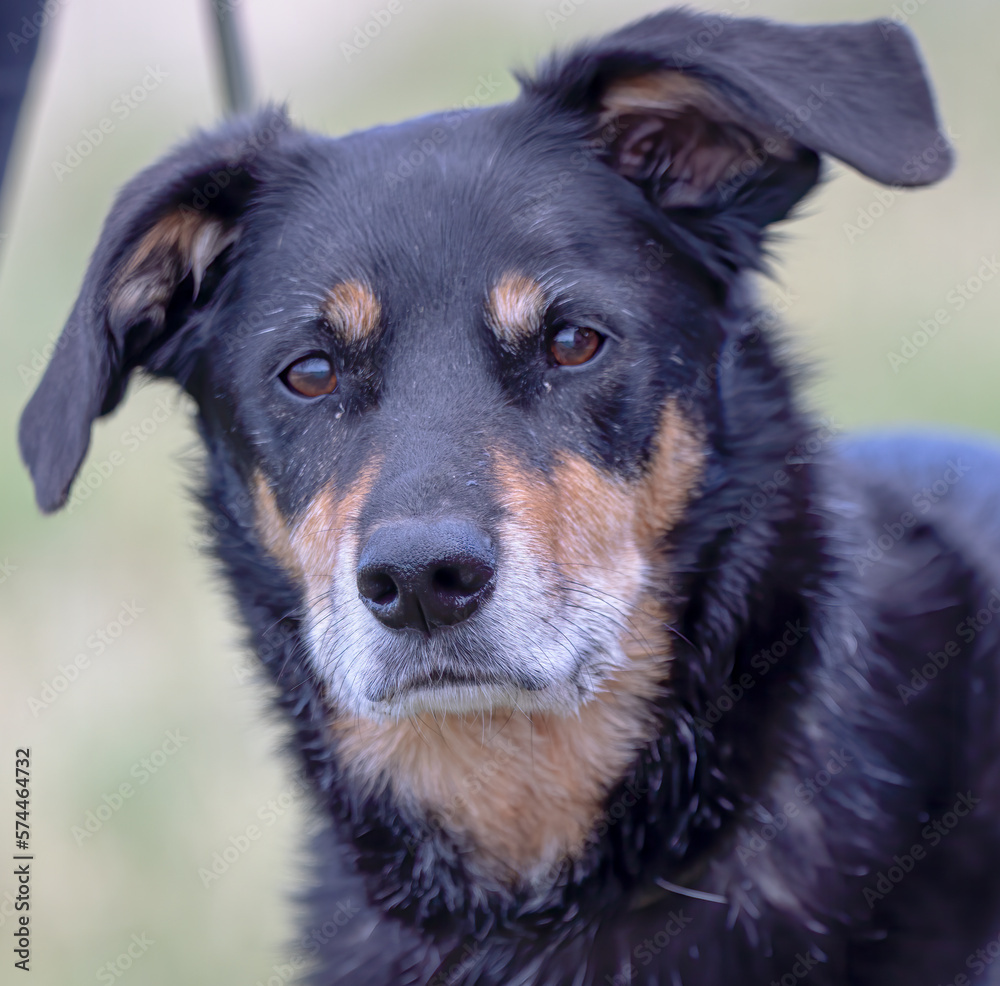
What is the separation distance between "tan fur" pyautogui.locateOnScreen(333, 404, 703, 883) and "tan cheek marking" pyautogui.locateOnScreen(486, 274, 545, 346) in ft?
0.90

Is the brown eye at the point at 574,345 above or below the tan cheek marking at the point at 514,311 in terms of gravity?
below

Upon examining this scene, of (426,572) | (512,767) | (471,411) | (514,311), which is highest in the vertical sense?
(514,311)

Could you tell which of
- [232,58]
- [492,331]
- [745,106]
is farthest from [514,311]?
[232,58]

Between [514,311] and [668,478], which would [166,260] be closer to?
[514,311]

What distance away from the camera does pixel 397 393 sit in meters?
2.28

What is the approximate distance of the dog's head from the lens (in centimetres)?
211

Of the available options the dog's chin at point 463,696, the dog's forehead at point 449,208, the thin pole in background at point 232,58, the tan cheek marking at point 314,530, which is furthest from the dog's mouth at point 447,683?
the thin pole in background at point 232,58

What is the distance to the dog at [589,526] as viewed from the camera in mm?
2207

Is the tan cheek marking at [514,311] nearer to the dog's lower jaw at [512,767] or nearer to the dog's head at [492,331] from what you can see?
the dog's head at [492,331]

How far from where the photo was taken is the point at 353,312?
7.63 feet

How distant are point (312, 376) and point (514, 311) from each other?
46 cm

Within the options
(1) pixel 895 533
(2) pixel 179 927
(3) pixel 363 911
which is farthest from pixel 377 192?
(2) pixel 179 927

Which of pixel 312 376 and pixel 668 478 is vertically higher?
pixel 312 376

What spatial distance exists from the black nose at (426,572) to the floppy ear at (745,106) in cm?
97
